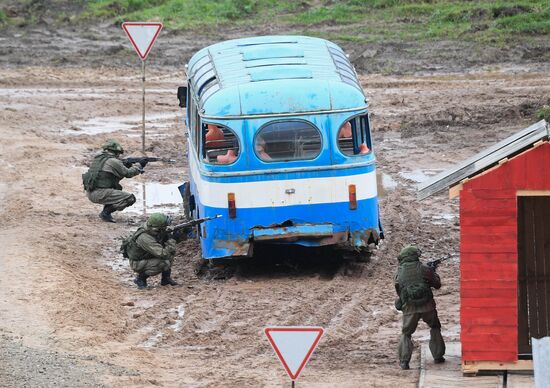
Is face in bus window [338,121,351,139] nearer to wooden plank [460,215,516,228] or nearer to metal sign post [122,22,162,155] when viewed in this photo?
wooden plank [460,215,516,228]

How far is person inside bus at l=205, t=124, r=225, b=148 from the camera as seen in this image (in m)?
17.5

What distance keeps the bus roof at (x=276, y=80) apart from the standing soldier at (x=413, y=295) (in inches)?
162

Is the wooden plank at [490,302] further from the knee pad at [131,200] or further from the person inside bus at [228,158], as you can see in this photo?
the knee pad at [131,200]

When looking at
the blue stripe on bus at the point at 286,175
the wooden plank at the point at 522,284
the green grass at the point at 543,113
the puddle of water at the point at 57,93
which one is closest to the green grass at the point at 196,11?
the puddle of water at the point at 57,93

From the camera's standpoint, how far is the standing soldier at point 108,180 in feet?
69.6

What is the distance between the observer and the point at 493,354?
1296 centimetres

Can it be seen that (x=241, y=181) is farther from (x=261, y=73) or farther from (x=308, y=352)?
(x=308, y=352)

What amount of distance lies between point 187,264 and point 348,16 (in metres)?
22.7

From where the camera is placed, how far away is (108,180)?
2144cm

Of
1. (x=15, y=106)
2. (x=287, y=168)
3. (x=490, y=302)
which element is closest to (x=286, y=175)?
(x=287, y=168)

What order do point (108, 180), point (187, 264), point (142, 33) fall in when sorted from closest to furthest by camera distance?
1. point (187, 264)
2. point (108, 180)
3. point (142, 33)

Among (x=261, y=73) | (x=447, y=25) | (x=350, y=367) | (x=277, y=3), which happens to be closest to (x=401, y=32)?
(x=447, y=25)

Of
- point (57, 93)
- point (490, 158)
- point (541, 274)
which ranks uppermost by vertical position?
point (57, 93)

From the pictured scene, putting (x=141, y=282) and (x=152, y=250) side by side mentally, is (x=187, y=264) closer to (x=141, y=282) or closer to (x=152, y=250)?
(x=141, y=282)
